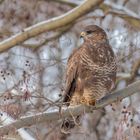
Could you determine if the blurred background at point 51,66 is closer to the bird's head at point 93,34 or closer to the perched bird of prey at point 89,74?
the perched bird of prey at point 89,74

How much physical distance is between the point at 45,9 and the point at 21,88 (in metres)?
5.78

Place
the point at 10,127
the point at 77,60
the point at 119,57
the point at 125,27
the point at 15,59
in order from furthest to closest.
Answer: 1. the point at 125,27
2. the point at 15,59
3. the point at 119,57
4. the point at 77,60
5. the point at 10,127

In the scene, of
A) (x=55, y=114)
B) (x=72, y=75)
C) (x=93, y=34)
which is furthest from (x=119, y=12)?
(x=55, y=114)

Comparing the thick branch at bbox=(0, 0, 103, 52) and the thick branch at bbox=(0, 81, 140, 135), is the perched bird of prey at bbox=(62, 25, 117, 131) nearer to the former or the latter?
the thick branch at bbox=(0, 81, 140, 135)

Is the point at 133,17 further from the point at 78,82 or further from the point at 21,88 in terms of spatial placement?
the point at 21,88

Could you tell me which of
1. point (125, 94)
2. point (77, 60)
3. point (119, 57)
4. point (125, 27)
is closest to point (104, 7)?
point (125, 27)

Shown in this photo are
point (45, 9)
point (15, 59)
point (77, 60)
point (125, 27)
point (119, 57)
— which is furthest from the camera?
point (45, 9)

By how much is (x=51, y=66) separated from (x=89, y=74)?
1.31 m

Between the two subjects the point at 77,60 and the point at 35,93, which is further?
the point at 77,60

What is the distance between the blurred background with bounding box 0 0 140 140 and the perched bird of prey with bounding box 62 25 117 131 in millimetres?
164

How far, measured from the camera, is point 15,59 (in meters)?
7.04

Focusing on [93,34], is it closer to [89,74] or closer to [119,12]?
[89,74]

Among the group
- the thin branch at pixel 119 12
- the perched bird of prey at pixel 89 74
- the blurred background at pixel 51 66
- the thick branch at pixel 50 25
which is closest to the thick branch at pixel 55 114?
the blurred background at pixel 51 66

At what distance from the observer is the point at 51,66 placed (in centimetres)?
670
